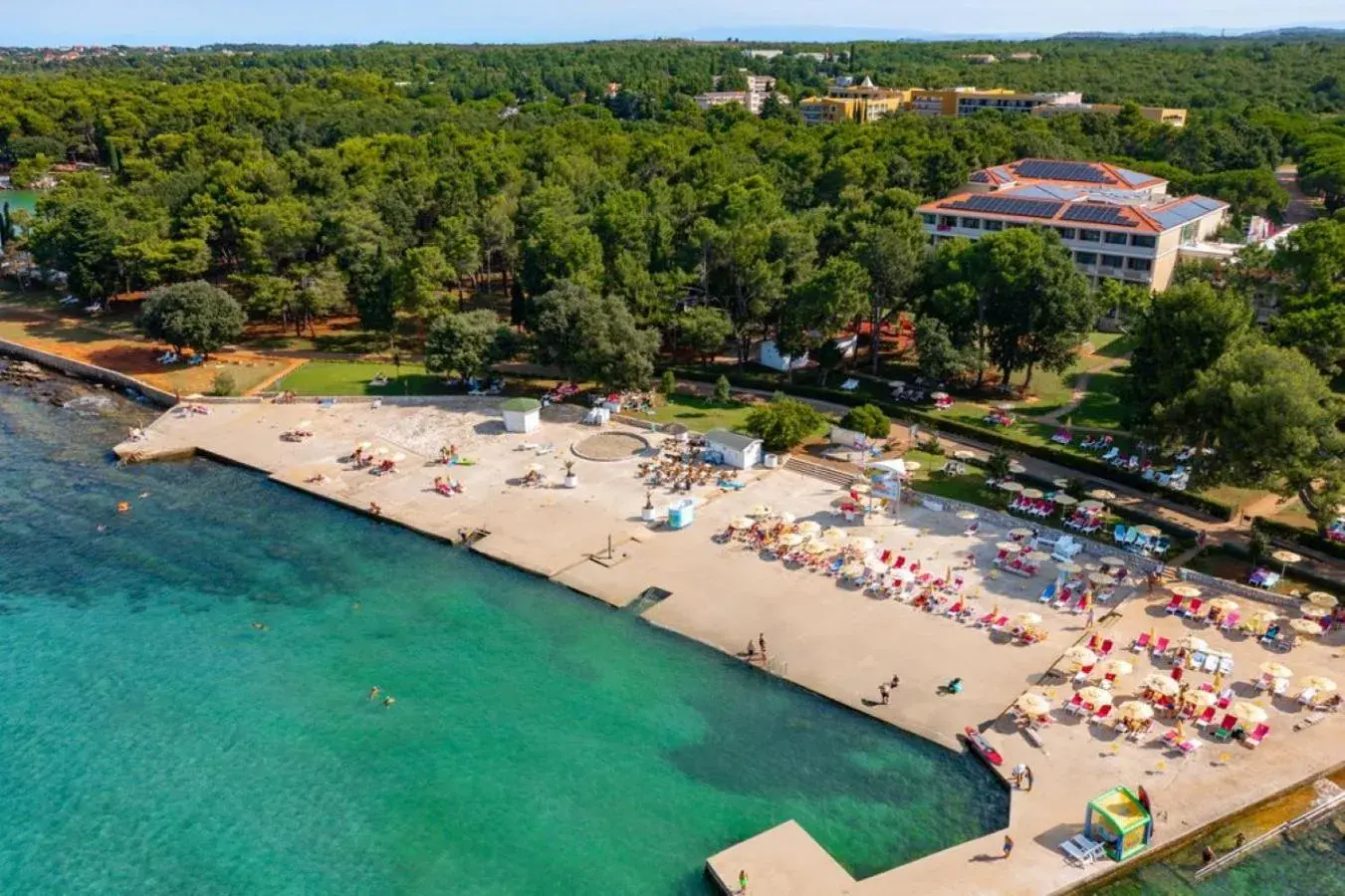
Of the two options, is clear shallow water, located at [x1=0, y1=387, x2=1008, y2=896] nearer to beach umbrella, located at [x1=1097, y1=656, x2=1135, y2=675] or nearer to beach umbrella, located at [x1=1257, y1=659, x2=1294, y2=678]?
beach umbrella, located at [x1=1097, y1=656, x2=1135, y2=675]

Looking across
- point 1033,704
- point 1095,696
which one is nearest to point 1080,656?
point 1095,696

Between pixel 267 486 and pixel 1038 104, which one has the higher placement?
pixel 1038 104

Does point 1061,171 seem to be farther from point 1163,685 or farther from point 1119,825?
point 1119,825

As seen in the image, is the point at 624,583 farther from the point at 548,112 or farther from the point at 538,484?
the point at 548,112

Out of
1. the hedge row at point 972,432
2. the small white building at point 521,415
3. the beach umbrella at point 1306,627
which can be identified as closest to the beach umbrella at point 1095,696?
the beach umbrella at point 1306,627

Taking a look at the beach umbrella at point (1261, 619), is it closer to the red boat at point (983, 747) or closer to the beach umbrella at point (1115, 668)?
the beach umbrella at point (1115, 668)

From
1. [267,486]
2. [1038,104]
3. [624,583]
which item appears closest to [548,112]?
[1038,104]
